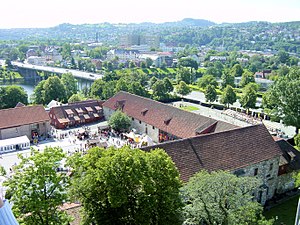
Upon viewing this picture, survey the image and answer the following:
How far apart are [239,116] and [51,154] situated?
4715 centimetres

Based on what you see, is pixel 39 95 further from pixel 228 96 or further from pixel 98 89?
pixel 228 96

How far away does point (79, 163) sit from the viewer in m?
17.2

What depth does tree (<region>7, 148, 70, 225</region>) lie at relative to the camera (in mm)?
14805

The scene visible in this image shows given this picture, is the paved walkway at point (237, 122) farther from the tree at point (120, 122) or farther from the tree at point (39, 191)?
the tree at point (39, 191)

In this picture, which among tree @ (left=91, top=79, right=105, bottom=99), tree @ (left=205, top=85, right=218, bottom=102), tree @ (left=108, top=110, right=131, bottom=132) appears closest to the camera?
tree @ (left=108, top=110, right=131, bottom=132)

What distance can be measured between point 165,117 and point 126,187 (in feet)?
91.4

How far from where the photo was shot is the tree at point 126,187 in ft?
54.1

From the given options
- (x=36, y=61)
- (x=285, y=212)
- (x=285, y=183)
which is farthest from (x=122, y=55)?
(x=285, y=212)

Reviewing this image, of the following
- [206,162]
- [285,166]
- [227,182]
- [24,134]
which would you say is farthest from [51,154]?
[24,134]

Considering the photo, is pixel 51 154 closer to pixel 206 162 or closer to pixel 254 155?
pixel 206 162

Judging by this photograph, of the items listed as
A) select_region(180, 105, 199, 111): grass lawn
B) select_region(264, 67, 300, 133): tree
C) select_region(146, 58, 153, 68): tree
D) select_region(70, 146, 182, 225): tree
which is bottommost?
select_region(146, 58, 153, 68): tree

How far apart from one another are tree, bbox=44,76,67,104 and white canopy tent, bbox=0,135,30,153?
23.1 m

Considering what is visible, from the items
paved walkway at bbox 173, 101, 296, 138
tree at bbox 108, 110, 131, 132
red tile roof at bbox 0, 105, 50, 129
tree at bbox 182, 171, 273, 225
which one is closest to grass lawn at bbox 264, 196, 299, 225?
tree at bbox 182, 171, 273, 225

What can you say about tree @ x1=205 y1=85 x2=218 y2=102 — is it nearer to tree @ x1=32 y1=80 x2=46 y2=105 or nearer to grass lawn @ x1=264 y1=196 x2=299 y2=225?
tree @ x1=32 y1=80 x2=46 y2=105
